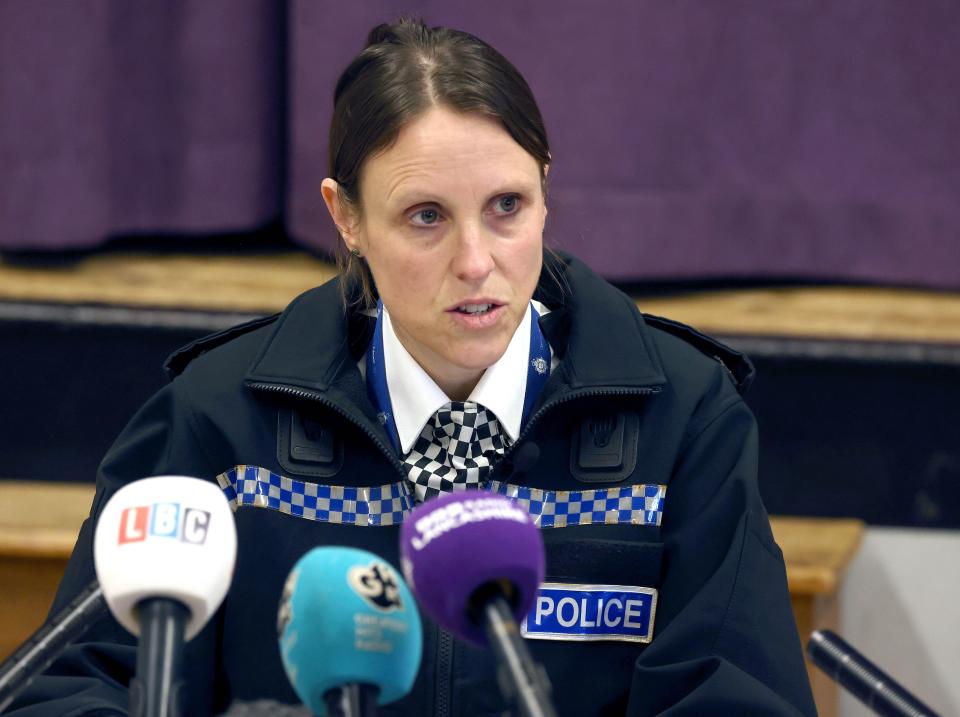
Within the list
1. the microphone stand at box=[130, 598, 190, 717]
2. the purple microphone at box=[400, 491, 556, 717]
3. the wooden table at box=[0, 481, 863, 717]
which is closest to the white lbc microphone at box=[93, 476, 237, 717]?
the microphone stand at box=[130, 598, 190, 717]

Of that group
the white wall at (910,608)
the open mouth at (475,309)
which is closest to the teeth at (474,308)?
the open mouth at (475,309)

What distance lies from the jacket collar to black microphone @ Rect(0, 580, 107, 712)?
53cm

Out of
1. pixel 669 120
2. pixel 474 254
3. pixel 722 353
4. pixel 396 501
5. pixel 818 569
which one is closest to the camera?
pixel 474 254

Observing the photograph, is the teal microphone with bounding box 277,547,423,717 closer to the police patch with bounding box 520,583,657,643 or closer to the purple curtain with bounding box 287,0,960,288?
the police patch with bounding box 520,583,657,643

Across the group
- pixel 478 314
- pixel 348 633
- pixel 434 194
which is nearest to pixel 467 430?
pixel 478 314

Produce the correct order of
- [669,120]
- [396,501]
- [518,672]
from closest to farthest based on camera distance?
[518,672] < [396,501] < [669,120]

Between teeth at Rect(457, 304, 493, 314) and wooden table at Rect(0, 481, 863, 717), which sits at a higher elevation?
wooden table at Rect(0, 481, 863, 717)

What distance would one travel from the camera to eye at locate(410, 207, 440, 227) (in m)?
1.36

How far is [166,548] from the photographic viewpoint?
89 cm

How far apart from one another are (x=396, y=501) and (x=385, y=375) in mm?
133

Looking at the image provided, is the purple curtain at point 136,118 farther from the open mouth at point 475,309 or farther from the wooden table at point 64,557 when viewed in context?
the open mouth at point 475,309

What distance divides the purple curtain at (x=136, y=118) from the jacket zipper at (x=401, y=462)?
3.91 feet

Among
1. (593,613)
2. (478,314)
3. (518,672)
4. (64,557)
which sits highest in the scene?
(64,557)

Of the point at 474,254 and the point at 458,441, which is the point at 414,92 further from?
the point at 458,441
